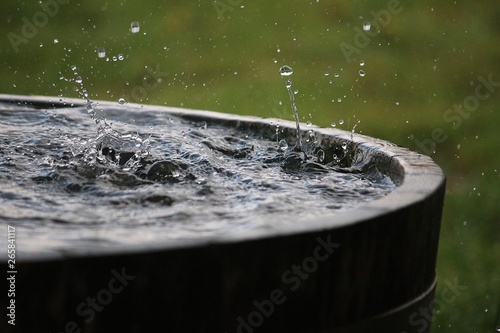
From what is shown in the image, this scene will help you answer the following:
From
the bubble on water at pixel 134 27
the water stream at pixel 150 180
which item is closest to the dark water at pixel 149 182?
the water stream at pixel 150 180

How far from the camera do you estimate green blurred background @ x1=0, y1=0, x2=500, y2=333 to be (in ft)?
30.3

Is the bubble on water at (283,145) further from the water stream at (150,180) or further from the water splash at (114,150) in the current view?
the water splash at (114,150)

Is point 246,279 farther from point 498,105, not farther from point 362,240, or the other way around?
point 498,105

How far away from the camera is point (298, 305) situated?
1123 mm

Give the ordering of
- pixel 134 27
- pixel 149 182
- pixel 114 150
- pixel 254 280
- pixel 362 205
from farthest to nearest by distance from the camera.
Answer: pixel 134 27
pixel 114 150
pixel 149 182
pixel 362 205
pixel 254 280

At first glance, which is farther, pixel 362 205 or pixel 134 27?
pixel 134 27

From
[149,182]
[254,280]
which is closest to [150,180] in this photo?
[149,182]

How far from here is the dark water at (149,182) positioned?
130cm

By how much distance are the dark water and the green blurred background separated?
654 cm

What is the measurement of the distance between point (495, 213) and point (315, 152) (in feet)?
17.7

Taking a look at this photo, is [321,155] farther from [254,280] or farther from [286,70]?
[254,280]

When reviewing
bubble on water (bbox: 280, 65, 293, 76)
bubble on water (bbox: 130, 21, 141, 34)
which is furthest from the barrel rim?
bubble on water (bbox: 130, 21, 141, 34)

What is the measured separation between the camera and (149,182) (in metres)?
1.75

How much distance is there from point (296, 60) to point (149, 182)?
9.00m
